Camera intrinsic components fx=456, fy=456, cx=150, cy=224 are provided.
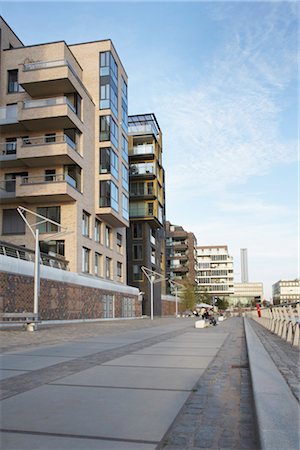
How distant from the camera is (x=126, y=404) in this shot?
490 centimetres

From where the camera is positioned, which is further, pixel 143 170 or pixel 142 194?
pixel 143 170

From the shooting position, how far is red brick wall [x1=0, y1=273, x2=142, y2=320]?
23.5 metres

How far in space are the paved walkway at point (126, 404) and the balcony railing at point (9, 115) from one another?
31.6 metres

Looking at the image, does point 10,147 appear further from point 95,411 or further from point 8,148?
point 95,411

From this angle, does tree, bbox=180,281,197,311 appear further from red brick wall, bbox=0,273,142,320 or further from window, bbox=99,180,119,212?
window, bbox=99,180,119,212

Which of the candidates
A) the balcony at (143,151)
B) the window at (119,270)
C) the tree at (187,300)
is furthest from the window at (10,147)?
the tree at (187,300)

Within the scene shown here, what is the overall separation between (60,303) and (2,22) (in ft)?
85.1

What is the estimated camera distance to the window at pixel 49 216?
120ft

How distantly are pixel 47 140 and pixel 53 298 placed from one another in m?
14.8

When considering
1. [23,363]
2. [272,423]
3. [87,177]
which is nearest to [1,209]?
[87,177]

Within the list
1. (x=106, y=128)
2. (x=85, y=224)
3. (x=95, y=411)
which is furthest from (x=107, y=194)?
(x=95, y=411)

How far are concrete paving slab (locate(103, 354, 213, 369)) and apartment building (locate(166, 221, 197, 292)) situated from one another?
329ft

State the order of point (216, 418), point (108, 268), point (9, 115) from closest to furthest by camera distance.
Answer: point (216, 418), point (9, 115), point (108, 268)

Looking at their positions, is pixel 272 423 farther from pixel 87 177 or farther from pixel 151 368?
pixel 87 177
